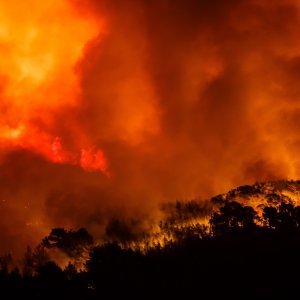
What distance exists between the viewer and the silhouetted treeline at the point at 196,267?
5822 cm

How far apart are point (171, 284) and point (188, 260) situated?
12.0m

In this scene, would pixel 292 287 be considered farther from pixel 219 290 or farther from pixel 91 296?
pixel 91 296

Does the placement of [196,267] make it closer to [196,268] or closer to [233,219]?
[196,268]

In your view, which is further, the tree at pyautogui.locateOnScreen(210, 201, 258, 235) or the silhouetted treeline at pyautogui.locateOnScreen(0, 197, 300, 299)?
the tree at pyautogui.locateOnScreen(210, 201, 258, 235)

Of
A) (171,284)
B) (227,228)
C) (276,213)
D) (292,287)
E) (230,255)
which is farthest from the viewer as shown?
(276,213)

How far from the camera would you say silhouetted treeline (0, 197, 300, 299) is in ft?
191

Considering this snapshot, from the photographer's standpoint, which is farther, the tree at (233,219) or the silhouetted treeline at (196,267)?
the tree at (233,219)

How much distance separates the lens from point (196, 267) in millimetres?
69375

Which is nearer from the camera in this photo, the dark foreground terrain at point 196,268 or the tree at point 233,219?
the dark foreground terrain at point 196,268

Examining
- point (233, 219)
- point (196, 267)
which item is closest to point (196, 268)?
point (196, 267)

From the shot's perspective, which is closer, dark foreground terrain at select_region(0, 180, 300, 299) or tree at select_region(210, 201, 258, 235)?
dark foreground terrain at select_region(0, 180, 300, 299)

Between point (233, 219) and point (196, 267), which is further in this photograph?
point (233, 219)

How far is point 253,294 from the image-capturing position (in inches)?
2151

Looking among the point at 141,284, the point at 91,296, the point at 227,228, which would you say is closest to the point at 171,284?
the point at 141,284
